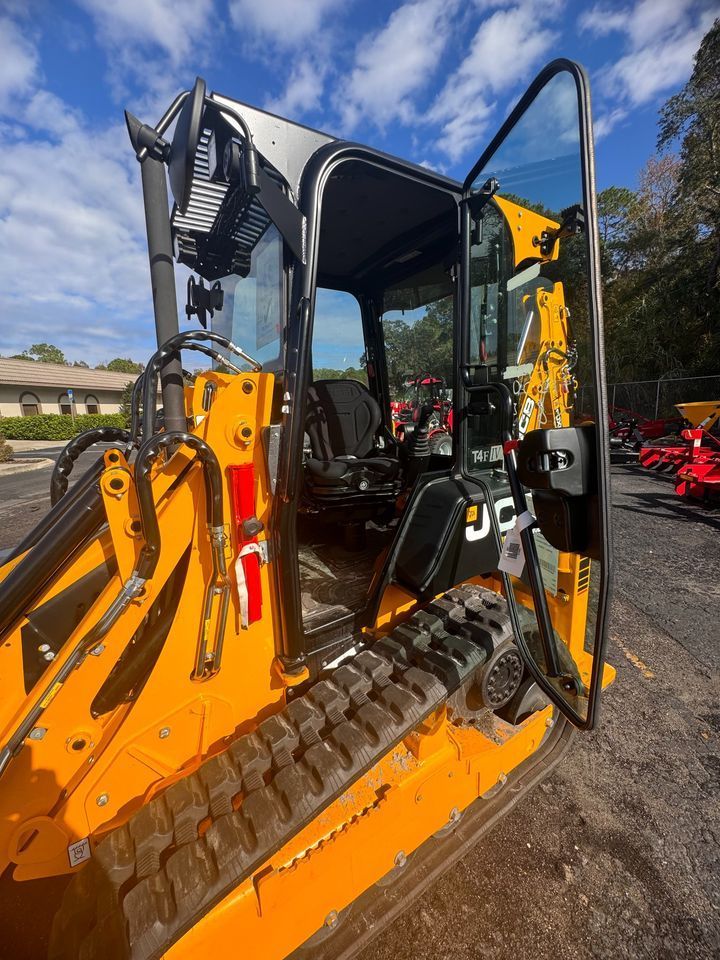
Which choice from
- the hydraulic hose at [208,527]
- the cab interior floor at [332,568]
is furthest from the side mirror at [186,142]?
the cab interior floor at [332,568]

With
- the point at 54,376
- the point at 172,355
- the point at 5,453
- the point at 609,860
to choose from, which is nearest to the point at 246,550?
the point at 172,355

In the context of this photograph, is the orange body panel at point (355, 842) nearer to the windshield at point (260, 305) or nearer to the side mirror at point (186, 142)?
the windshield at point (260, 305)

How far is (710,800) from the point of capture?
2189mm

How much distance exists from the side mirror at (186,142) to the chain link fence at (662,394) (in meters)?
14.5

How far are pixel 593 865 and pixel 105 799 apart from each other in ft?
6.66

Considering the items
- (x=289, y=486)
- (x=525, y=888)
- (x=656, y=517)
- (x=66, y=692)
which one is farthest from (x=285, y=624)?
(x=656, y=517)

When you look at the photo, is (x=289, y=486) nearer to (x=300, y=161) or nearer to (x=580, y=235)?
(x=300, y=161)

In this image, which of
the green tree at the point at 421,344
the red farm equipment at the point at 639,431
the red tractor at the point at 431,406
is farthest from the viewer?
the red farm equipment at the point at 639,431

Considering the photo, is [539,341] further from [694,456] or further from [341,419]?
[694,456]

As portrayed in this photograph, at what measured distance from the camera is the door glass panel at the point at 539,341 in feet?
4.78

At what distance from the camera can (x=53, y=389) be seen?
110 ft

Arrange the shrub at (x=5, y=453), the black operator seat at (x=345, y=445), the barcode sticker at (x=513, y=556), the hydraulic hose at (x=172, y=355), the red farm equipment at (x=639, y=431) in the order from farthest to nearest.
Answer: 1. the shrub at (x=5, y=453)
2. the red farm equipment at (x=639, y=431)
3. the black operator seat at (x=345, y=445)
4. the barcode sticker at (x=513, y=556)
5. the hydraulic hose at (x=172, y=355)

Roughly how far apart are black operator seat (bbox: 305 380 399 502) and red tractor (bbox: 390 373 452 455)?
24cm

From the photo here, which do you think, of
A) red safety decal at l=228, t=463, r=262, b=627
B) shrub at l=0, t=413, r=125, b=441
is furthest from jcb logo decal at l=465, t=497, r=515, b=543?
shrub at l=0, t=413, r=125, b=441
